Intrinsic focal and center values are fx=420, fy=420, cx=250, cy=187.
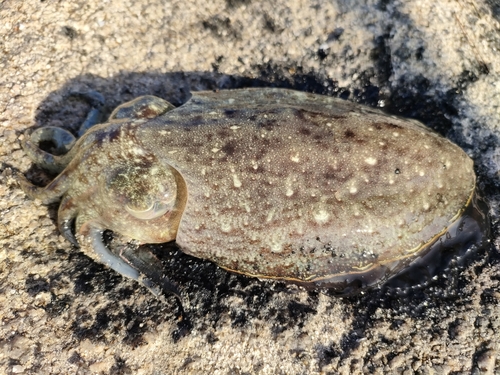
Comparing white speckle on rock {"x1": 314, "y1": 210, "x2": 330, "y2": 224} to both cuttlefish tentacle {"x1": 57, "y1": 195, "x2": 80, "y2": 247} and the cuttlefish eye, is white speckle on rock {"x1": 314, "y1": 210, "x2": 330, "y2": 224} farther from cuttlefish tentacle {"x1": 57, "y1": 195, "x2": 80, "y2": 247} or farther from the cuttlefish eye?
cuttlefish tentacle {"x1": 57, "y1": 195, "x2": 80, "y2": 247}

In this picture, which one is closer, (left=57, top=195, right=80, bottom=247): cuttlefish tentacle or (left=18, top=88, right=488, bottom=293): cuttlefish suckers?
(left=18, top=88, right=488, bottom=293): cuttlefish suckers

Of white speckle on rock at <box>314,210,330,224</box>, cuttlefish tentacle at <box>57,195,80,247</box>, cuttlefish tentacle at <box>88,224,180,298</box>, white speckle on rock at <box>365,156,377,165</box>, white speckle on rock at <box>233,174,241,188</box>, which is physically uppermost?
white speckle on rock at <box>365,156,377,165</box>

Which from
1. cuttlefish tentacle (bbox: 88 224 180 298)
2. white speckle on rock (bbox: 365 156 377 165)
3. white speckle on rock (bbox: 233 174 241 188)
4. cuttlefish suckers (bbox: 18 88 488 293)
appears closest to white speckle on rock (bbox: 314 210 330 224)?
cuttlefish suckers (bbox: 18 88 488 293)

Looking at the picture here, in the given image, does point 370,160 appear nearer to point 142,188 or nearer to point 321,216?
point 321,216

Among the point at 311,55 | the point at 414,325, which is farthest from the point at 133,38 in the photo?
the point at 414,325

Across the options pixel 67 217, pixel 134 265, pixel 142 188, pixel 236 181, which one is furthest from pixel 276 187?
pixel 67 217

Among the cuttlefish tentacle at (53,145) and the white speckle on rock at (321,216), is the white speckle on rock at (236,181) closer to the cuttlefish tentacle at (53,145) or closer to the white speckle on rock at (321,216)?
the white speckle on rock at (321,216)

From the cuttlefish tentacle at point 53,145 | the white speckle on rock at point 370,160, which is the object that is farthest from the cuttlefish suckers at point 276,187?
the cuttlefish tentacle at point 53,145

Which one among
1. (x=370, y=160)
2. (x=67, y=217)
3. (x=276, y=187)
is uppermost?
(x=370, y=160)
